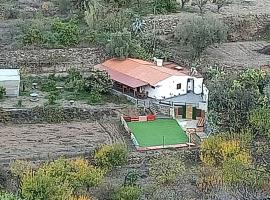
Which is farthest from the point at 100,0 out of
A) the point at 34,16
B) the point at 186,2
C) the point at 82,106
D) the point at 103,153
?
the point at 103,153

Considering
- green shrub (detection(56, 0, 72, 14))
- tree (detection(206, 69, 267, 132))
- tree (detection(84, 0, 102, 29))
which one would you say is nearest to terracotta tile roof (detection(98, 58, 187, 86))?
tree (detection(206, 69, 267, 132))

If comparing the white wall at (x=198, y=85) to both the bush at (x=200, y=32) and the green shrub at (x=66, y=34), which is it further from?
the green shrub at (x=66, y=34)

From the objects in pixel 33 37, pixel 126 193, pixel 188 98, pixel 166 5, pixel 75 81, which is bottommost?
pixel 126 193

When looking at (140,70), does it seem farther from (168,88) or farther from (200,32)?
(200,32)

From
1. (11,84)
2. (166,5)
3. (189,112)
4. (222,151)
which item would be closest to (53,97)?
(11,84)

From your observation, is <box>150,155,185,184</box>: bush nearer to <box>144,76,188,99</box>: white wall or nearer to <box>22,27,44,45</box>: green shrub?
<box>144,76,188,99</box>: white wall

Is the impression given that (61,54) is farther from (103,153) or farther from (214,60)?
(103,153)
